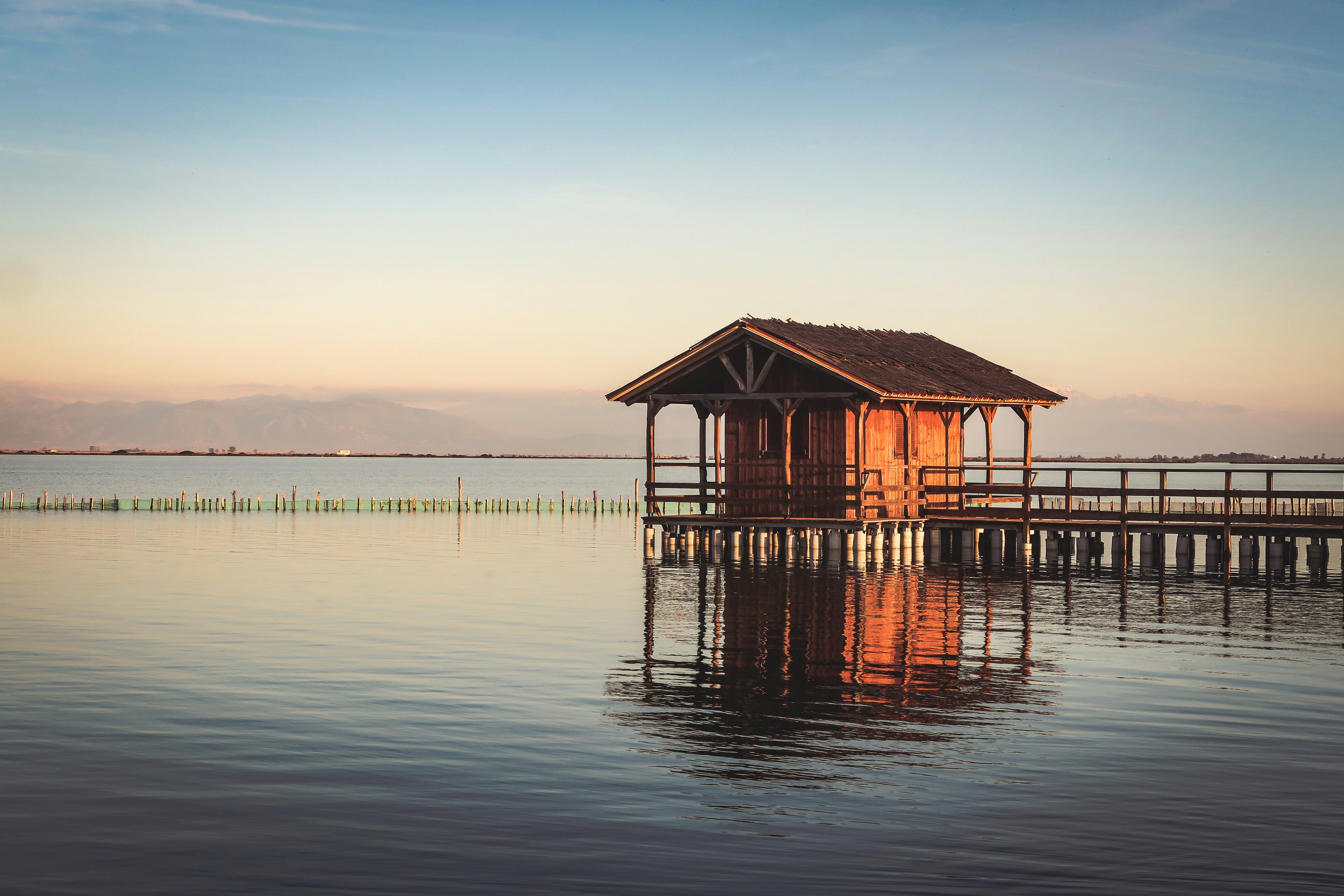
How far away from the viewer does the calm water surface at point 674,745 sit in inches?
406

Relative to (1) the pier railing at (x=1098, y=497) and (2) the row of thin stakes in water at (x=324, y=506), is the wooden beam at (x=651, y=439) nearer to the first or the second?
(1) the pier railing at (x=1098, y=497)

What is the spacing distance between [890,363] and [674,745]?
93.8 ft

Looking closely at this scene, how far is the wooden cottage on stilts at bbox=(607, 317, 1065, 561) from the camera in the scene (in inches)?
1523

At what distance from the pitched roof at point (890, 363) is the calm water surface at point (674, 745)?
366 inches

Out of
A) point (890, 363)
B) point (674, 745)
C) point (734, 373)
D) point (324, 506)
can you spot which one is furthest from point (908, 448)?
point (324, 506)

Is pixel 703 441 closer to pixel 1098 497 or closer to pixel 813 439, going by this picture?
pixel 813 439

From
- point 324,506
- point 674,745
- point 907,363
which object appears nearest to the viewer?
point 674,745

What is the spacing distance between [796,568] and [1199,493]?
473 inches

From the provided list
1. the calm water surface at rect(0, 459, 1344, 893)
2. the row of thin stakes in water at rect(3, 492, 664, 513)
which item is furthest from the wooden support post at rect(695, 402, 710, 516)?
the row of thin stakes in water at rect(3, 492, 664, 513)

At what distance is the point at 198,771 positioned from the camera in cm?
1338

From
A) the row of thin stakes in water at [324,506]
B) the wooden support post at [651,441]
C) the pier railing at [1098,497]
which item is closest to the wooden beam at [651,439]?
the wooden support post at [651,441]

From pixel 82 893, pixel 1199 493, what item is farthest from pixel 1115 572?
pixel 82 893

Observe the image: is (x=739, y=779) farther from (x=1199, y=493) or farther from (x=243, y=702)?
(x=1199, y=493)

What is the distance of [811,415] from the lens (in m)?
40.3
